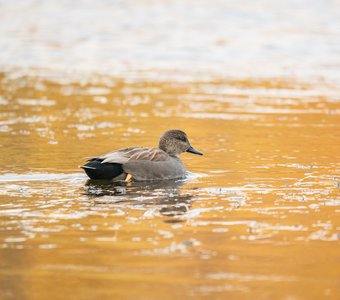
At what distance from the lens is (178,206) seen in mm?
10312

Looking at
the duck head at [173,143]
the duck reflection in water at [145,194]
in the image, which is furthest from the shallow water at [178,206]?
the duck head at [173,143]

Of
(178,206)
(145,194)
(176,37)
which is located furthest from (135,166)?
(176,37)

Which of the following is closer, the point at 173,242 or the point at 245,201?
the point at 173,242

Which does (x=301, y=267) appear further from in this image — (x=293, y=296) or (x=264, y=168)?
(x=264, y=168)

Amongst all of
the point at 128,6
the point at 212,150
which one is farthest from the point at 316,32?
the point at 212,150

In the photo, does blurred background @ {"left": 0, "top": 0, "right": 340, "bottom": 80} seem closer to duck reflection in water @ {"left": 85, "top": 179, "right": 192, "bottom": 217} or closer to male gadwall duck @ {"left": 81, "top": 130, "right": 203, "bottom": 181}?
male gadwall duck @ {"left": 81, "top": 130, "right": 203, "bottom": 181}

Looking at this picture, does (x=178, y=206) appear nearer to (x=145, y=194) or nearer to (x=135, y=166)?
(x=145, y=194)

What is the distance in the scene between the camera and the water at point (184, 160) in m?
7.79

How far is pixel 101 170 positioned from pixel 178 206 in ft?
5.75

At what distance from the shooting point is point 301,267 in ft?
26.1

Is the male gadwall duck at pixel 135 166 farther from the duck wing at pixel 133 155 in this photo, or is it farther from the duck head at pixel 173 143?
the duck head at pixel 173 143

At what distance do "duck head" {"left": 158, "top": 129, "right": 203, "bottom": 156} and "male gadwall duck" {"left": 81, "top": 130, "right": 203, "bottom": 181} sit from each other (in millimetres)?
151

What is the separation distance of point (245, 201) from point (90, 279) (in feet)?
10.5

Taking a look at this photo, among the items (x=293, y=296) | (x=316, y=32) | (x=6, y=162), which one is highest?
(x=316, y=32)
